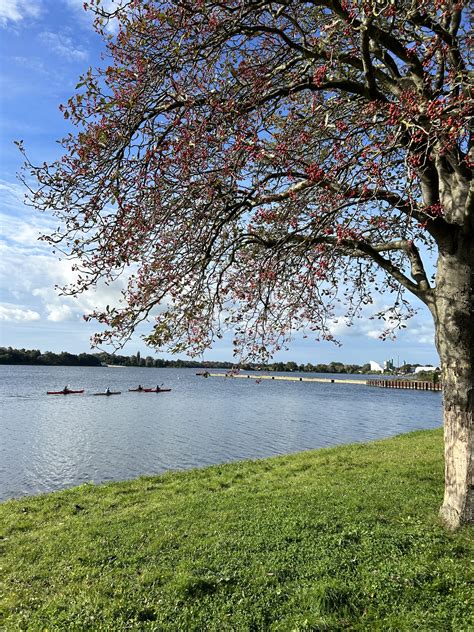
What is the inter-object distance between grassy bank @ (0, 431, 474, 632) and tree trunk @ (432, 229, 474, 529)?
0.50 m

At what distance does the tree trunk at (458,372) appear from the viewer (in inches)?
277

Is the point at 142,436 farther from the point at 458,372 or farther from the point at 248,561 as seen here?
the point at 458,372

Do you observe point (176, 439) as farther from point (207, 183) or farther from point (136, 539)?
point (207, 183)

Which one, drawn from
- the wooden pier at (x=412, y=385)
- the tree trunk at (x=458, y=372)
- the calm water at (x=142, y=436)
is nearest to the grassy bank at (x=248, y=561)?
the tree trunk at (x=458, y=372)

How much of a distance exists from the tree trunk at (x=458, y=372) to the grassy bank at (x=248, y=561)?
0.50m

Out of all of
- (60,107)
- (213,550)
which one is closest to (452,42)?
(60,107)

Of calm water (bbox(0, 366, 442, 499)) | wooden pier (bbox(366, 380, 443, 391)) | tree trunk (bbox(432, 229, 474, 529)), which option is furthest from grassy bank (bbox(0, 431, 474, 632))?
wooden pier (bbox(366, 380, 443, 391))

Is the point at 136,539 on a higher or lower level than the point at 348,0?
lower

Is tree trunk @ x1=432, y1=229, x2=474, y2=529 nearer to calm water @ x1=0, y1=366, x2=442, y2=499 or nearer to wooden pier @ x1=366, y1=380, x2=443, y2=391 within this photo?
calm water @ x1=0, y1=366, x2=442, y2=499

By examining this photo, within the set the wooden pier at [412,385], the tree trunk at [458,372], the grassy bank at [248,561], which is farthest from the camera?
the wooden pier at [412,385]

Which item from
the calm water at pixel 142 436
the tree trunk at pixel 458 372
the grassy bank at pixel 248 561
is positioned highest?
the tree trunk at pixel 458 372

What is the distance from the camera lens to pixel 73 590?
6242 mm

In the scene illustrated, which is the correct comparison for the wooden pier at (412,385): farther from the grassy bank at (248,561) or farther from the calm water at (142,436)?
the grassy bank at (248,561)

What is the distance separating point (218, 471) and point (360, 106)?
1086 centimetres
